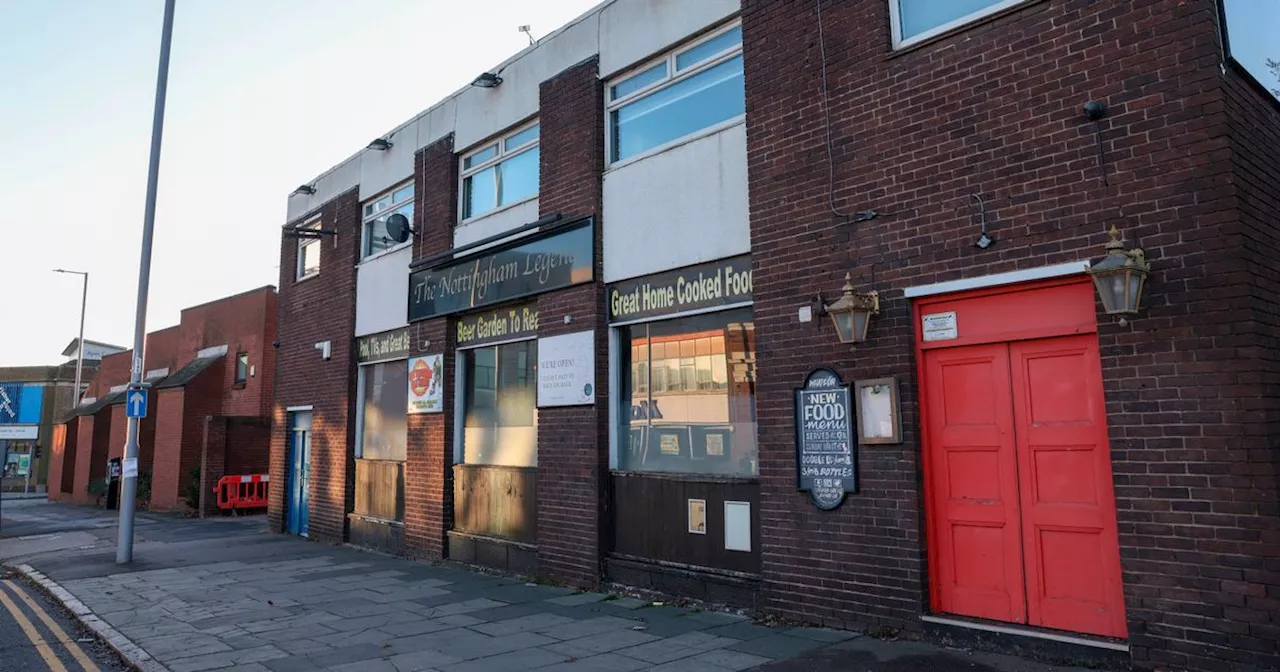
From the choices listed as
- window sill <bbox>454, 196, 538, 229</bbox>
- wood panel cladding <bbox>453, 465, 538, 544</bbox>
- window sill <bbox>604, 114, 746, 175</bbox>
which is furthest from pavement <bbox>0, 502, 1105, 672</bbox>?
window sill <bbox>454, 196, 538, 229</bbox>

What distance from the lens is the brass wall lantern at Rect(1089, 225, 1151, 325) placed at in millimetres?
5211

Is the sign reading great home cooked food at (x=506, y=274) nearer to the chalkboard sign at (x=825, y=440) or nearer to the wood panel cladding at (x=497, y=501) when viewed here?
the wood panel cladding at (x=497, y=501)

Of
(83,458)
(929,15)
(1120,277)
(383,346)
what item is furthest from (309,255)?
(83,458)

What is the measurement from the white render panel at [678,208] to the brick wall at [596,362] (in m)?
0.39

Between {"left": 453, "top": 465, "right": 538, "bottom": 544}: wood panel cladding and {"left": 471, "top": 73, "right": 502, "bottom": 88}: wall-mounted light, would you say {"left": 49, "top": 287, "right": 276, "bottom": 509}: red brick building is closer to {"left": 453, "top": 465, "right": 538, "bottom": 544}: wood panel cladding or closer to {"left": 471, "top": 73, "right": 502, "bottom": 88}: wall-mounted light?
{"left": 453, "top": 465, "right": 538, "bottom": 544}: wood panel cladding

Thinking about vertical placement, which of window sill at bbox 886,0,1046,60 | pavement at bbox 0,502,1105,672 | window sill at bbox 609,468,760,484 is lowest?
pavement at bbox 0,502,1105,672

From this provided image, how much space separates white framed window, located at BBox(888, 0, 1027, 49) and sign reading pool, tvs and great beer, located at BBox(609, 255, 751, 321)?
248 cm

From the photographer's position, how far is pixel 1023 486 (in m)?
6.07

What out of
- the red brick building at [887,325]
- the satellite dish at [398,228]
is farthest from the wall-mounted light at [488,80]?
the satellite dish at [398,228]

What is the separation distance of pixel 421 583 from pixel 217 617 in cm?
251

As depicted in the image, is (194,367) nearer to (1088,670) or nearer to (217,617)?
(217,617)

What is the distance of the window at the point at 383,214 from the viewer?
14.0 m

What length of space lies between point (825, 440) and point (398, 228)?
8799 millimetres

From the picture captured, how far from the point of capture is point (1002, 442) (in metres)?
6.21
